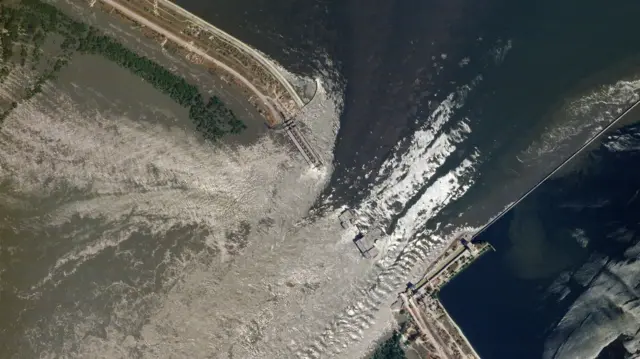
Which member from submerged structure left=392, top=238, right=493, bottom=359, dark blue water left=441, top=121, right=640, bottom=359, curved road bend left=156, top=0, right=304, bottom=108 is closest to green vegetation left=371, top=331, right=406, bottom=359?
submerged structure left=392, top=238, right=493, bottom=359

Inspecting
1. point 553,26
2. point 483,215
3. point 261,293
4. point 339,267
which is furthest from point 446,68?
point 261,293

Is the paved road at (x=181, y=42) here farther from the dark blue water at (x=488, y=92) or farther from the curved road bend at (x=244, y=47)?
the dark blue water at (x=488, y=92)

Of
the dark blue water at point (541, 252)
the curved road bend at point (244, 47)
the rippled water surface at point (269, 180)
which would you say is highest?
the curved road bend at point (244, 47)

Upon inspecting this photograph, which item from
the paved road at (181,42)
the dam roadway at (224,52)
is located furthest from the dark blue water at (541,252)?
the paved road at (181,42)

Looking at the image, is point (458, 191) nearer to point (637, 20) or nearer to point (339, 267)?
point (339, 267)

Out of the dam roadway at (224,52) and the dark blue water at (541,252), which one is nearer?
the dark blue water at (541,252)

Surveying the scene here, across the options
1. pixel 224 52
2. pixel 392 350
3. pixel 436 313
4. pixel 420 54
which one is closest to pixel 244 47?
pixel 224 52

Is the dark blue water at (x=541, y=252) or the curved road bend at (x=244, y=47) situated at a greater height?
the curved road bend at (x=244, y=47)
